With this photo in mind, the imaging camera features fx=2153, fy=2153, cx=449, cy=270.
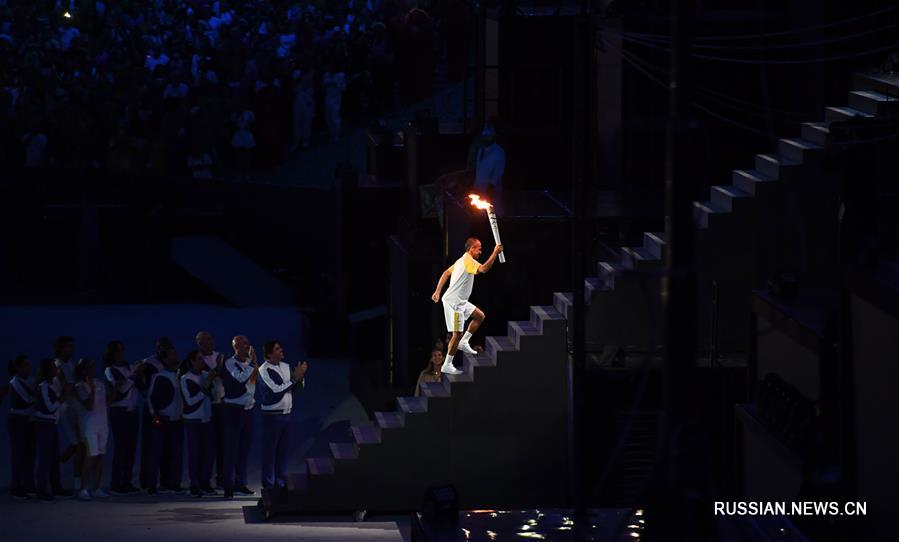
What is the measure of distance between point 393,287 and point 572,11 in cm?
453

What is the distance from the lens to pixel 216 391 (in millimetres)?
23062

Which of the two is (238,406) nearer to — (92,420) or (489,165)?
(92,420)

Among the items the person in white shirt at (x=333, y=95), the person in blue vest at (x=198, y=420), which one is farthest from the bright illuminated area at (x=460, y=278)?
the person in white shirt at (x=333, y=95)

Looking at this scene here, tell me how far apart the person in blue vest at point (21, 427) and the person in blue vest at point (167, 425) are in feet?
4.12

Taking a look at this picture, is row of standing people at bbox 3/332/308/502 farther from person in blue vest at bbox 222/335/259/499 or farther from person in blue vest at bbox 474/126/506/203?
person in blue vest at bbox 474/126/506/203

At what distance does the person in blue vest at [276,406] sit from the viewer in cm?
2298

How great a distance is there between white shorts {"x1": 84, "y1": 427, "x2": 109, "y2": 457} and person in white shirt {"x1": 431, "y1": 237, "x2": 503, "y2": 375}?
14.2 feet

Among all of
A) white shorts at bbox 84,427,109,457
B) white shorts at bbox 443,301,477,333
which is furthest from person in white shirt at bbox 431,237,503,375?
white shorts at bbox 84,427,109,457

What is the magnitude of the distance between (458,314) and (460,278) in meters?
0.44

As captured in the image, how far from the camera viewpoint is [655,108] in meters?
29.3

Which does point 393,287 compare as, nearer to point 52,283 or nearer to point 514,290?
point 514,290

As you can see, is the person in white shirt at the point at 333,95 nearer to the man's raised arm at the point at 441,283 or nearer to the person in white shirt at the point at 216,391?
the man's raised arm at the point at 441,283

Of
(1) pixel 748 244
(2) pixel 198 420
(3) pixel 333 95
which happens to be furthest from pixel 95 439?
(3) pixel 333 95

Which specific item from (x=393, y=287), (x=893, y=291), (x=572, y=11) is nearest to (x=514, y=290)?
(x=393, y=287)
